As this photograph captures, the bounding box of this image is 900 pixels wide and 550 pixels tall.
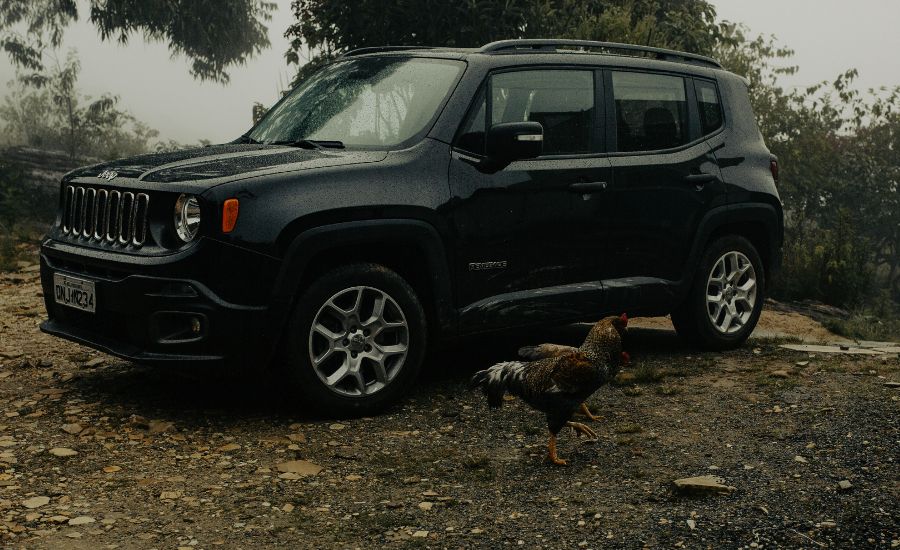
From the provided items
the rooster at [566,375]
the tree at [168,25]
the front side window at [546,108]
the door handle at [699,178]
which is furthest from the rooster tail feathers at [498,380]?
the tree at [168,25]

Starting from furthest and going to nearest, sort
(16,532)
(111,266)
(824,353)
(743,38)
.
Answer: (743,38)
(824,353)
(111,266)
(16,532)

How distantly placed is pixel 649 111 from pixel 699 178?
0.56 meters

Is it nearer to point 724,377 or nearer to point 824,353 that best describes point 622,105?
point 724,377

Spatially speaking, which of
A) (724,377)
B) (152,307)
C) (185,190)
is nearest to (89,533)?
(152,307)

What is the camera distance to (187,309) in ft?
17.1

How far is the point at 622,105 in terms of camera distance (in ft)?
22.5

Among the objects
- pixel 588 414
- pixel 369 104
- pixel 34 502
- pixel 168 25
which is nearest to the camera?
pixel 34 502

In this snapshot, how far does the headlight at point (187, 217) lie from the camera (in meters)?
5.27

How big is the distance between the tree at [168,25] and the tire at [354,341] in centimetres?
1608

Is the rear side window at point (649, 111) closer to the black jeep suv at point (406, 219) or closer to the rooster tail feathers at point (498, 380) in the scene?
the black jeep suv at point (406, 219)

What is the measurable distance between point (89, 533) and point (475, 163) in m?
2.87

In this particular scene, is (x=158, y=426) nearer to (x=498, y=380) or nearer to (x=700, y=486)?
(x=498, y=380)

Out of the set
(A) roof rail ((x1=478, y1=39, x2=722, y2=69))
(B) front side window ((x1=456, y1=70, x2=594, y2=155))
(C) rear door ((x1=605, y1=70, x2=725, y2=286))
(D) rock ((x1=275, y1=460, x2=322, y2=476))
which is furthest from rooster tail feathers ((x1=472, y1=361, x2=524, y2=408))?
(A) roof rail ((x1=478, y1=39, x2=722, y2=69))

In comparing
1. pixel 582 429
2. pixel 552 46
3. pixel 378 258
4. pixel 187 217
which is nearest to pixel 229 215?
pixel 187 217
